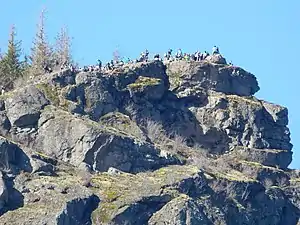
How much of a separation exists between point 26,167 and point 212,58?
3159 centimetres

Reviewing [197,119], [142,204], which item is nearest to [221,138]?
[197,119]

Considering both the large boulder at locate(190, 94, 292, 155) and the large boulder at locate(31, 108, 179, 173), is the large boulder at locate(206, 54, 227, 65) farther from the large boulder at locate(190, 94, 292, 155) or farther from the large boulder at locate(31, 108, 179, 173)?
the large boulder at locate(31, 108, 179, 173)

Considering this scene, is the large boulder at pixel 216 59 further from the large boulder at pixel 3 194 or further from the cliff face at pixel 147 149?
the large boulder at pixel 3 194

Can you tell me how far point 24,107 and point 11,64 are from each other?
18609 millimetres

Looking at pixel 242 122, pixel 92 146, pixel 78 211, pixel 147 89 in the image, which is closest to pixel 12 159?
pixel 92 146

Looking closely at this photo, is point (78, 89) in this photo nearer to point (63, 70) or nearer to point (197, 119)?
point (63, 70)

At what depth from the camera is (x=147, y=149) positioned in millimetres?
120812

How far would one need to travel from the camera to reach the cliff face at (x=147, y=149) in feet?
367

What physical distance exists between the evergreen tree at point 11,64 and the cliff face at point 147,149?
8158 mm

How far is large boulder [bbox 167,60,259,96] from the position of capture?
137000 mm

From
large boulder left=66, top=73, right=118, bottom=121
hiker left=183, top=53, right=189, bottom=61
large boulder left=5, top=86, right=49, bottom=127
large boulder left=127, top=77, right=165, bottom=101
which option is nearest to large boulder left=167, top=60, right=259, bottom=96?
hiker left=183, top=53, right=189, bottom=61

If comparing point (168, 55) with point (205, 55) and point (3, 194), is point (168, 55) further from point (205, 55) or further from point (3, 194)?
point (3, 194)

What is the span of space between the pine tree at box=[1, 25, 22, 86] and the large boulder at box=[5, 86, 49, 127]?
1058 centimetres

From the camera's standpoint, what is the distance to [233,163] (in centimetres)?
12975
